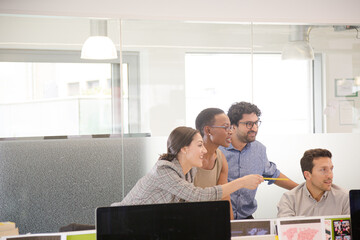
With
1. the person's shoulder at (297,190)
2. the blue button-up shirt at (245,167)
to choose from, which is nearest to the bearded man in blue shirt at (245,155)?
the blue button-up shirt at (245,167)

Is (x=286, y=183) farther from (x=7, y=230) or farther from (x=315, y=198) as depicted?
(x=7, y=230)

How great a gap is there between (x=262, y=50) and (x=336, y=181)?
1.25m

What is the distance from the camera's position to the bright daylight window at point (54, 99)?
12.1 feet

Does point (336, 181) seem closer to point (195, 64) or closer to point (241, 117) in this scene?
point (241, 117)

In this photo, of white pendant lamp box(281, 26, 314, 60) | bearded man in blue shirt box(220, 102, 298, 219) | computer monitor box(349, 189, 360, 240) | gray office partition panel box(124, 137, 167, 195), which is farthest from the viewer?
white pendant lamp box(281, 26, 314, 60)

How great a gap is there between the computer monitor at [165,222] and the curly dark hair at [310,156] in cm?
197

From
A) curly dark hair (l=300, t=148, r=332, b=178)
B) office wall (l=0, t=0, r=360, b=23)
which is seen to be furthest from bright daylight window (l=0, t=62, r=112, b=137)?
curly dark hair (l=300, t=148, r=332, b=178)

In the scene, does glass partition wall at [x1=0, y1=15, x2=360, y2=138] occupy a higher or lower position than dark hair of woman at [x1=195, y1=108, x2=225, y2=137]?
higher

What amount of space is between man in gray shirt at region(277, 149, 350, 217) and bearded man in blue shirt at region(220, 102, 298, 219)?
1.11ft

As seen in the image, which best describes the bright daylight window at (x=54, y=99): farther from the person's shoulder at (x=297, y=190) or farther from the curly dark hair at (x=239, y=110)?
the person's shoulder at (x=297, y=190)

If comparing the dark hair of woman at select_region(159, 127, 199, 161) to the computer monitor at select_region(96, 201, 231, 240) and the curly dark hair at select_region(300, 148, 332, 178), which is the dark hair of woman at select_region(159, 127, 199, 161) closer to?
the curly dark hair at select_region(300, 148, 332, 178)

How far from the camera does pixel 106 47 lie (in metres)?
3.82

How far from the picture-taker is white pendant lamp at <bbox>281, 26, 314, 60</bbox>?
412 centimetres

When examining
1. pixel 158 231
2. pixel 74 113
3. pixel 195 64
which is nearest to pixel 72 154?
pixel 74 113
